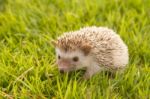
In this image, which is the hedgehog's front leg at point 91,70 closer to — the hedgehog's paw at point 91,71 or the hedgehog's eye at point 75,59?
the hedgehog's paw at point 91,71

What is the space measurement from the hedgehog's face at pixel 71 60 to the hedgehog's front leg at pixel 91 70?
0.06 meters

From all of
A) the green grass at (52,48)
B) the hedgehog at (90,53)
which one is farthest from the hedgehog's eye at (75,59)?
the green grass at (52,48)

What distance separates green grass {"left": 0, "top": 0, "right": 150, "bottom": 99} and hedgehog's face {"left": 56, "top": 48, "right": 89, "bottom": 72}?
82 millimetres

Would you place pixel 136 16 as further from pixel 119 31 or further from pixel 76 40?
pixel 76 40

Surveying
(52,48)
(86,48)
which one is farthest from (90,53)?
(52,48)

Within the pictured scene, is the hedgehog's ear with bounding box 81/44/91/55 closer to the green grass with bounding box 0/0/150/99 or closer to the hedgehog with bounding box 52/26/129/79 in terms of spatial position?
the hedgehog with bounding box 52/26/129/79

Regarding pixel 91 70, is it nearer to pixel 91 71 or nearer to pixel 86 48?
pixel 91 71

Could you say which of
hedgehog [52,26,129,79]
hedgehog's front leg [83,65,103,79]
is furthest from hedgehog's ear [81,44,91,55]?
hedgehog's front leg [83,65,103,79]

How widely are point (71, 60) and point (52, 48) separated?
0.68 m

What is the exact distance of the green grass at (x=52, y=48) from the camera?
378 cm

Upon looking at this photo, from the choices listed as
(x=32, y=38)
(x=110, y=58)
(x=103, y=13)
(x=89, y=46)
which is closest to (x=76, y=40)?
(x=89, y=46)

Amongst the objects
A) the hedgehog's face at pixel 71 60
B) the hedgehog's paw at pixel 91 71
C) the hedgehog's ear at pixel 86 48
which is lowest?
the hedgehog's paw at pixel 91 71

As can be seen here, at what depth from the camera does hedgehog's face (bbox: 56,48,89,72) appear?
3895 millimetres

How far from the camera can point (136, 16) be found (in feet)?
17.4
